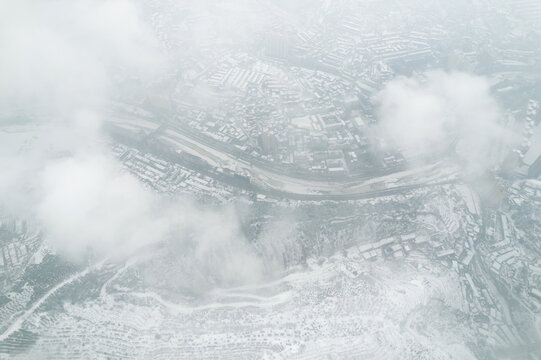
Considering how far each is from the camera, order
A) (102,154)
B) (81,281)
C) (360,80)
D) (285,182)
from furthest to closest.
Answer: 1. (360,80)
2. (102,154)
3. (285,182)
4. (81,281)

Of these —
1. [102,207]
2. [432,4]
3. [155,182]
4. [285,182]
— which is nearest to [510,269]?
[285,182]

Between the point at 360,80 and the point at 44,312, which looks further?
the point at 360,80

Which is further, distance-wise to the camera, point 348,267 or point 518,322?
point 348,267

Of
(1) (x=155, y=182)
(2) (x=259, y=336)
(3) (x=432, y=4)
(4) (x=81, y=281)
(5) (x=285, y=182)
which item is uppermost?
(3) (x=432, y=4)

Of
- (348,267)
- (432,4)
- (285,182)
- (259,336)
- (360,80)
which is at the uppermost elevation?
(432,4)

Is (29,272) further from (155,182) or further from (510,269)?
(510,269)

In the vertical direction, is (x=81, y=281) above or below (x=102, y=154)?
below

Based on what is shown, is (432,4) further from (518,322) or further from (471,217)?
(518,322)

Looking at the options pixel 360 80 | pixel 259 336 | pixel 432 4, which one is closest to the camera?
pixel 259 336

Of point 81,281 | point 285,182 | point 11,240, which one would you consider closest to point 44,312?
point 81,281
